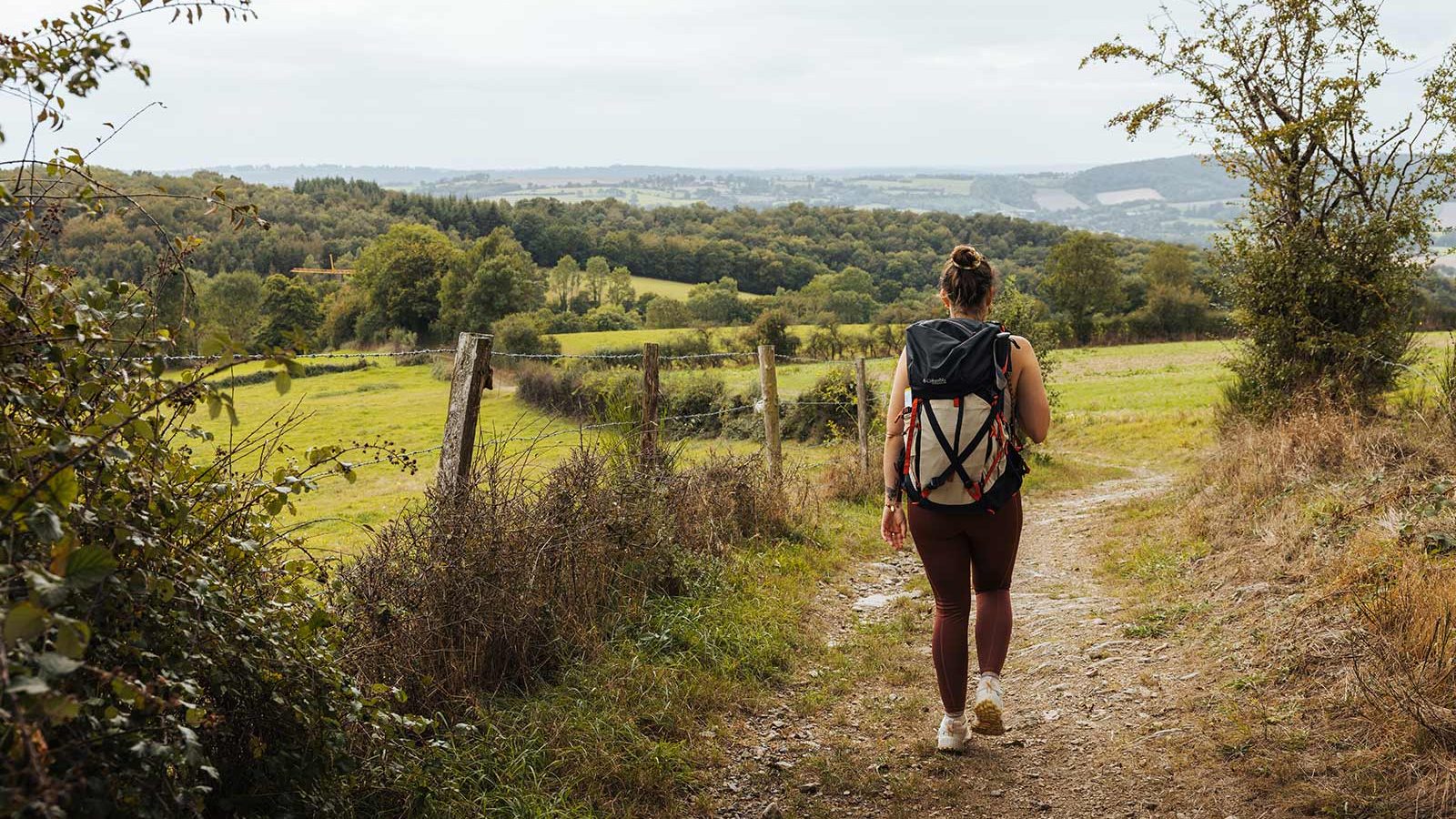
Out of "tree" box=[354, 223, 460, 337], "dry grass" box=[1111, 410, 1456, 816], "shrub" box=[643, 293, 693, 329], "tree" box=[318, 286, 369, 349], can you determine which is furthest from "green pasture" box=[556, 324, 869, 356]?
"dry grass" box=[1111, 410, 1456, 816]

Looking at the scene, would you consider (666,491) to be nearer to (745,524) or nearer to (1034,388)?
(745,524)

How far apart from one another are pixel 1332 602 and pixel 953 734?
7.96ft

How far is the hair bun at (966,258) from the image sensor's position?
4.54 metres

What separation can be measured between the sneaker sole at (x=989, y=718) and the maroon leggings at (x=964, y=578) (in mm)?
97

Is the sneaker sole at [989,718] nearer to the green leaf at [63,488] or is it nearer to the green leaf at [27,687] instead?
the green leaf at [63,488]

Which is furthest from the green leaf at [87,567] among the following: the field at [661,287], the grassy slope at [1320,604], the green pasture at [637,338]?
the field at [661,287]

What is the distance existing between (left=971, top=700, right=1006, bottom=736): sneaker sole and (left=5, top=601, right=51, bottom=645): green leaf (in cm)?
405

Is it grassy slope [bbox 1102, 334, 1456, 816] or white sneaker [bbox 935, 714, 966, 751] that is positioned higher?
grassy slope [bbox 1102, 334, 1456, 816]

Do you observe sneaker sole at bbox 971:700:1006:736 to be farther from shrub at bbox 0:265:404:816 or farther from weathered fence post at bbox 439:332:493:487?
weathered fence post at bbox 439:332:493:487

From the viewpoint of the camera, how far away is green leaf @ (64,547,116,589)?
5.85ft

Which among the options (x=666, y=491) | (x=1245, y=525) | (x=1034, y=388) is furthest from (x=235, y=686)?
(x=1245, y=525)

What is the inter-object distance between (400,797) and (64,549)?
2369mm

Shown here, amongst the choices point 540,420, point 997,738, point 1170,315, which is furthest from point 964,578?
point 1170,315

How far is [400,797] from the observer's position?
3.66 metres
